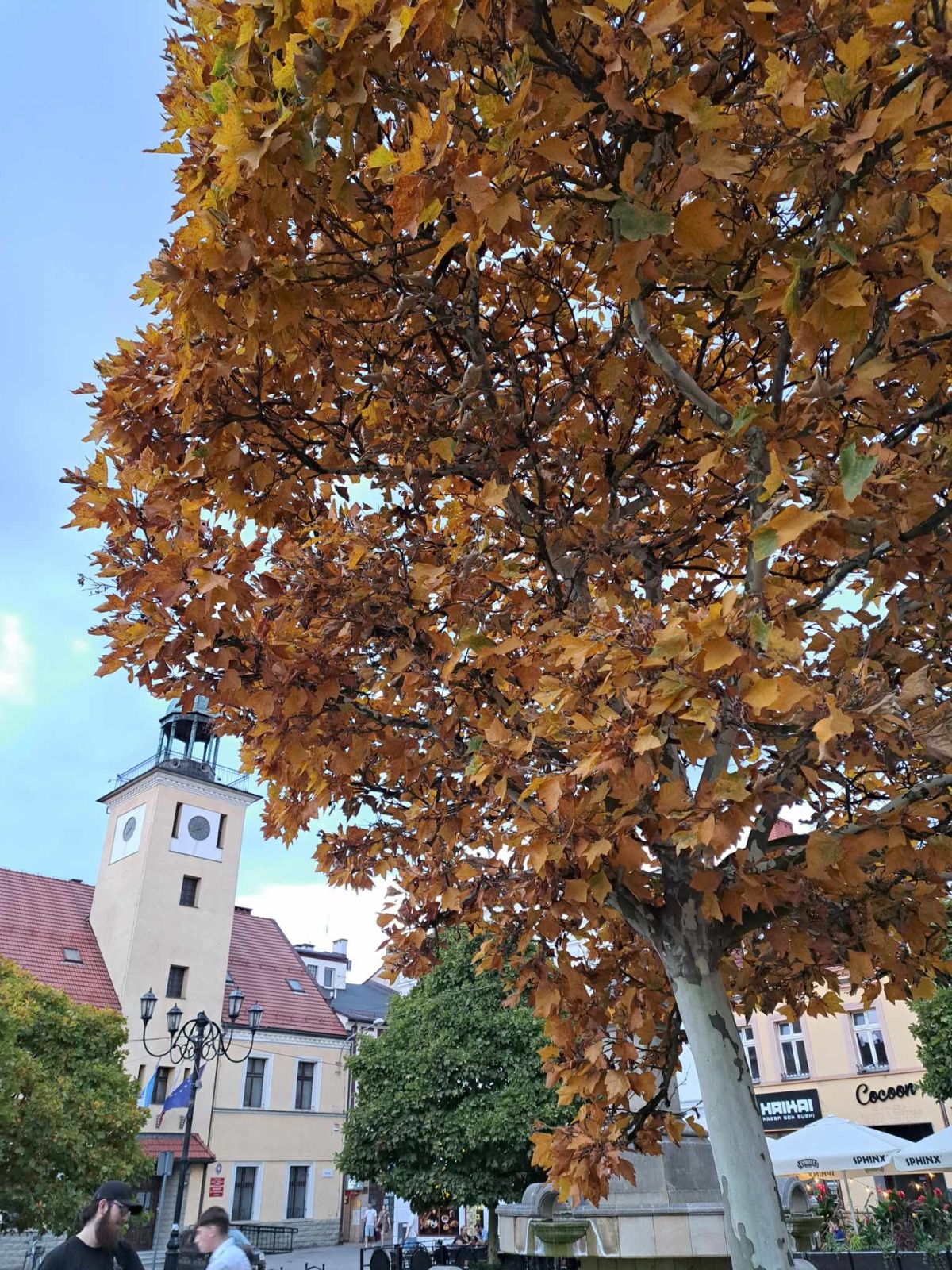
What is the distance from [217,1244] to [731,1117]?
183 inches

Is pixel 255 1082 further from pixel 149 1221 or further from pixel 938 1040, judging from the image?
pixel 938 1040

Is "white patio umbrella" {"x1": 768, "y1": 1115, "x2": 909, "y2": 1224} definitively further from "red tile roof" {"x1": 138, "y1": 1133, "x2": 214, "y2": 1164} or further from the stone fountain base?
"red tile roof" {"x1": 138, "y1": 1133, "x2": 214, "y2": 1164}

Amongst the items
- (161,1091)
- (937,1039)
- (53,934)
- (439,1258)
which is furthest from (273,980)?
(937,1039)

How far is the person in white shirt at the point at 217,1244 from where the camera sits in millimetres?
5648

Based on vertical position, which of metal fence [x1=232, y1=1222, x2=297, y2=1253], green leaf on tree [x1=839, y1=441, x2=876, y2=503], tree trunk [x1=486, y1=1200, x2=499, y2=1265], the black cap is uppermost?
green leaf on tree [x1=839, y1=441, x2=876, y2=503]

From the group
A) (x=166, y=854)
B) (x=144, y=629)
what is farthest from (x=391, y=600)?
(x=166, y=854)

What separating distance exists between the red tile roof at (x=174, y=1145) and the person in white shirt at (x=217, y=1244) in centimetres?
1962

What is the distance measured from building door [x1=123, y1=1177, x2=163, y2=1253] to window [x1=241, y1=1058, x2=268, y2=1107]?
399 centimetres

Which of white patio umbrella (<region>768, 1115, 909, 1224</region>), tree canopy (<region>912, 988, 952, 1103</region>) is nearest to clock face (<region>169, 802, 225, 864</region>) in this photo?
white patio umbrella (<region>768, 1115, 909, 1224</region>)

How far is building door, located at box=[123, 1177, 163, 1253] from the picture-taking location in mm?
22609

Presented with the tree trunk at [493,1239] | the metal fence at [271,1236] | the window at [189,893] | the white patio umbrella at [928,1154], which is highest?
the window at [189,893]

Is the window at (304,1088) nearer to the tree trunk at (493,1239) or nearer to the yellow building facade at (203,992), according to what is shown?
the yellow building facade at (203,992)

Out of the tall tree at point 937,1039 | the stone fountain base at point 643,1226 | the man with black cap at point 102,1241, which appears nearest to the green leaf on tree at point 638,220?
the man with black cap at point 102,1241

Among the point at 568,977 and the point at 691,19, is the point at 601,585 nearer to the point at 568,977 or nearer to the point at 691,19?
the point at 568,977
